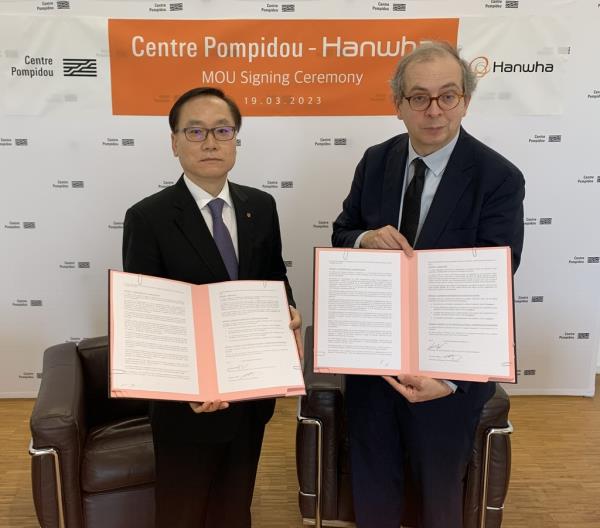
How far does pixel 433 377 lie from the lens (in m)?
1.66

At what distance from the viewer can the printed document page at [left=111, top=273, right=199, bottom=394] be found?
60.3 inches

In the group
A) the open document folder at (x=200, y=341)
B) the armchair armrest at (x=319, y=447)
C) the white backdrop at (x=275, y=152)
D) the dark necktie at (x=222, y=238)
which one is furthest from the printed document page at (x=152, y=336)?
the white backdrop at (x=275, y=152)

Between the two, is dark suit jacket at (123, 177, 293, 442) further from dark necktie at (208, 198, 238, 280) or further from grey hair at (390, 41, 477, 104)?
grey hair at (390, 41, 477, 104)

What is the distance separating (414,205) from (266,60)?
1862 millimetres

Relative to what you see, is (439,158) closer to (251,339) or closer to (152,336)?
(251,339)

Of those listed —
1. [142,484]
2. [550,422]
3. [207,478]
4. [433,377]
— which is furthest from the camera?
[550,422]

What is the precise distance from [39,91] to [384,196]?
7.89ft

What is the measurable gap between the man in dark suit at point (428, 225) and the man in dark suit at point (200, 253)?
38 centimetres

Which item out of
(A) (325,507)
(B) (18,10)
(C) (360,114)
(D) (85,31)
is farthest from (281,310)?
(B) (18,10)

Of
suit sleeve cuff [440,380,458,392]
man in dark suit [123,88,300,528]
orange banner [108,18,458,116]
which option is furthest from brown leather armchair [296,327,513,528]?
orange banner [108,18,458,116]

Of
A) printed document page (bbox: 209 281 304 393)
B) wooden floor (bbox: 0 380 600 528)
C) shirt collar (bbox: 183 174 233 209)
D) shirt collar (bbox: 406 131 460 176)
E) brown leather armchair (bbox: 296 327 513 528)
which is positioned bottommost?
wooden floor (bbox: 0 380 600 528)

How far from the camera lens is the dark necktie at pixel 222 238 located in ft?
5.84

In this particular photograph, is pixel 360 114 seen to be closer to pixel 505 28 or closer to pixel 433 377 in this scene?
pixel 505 28

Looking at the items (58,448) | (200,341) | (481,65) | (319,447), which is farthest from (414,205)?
(481,65)
